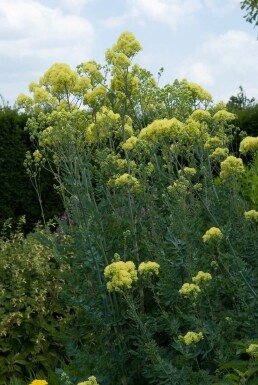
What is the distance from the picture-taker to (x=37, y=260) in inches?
236

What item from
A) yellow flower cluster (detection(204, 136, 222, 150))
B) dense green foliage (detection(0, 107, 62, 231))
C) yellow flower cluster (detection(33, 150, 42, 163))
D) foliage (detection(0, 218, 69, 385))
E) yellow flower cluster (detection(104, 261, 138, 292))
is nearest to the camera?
yellow flower cluster (detection(104, 261, 138, 292))

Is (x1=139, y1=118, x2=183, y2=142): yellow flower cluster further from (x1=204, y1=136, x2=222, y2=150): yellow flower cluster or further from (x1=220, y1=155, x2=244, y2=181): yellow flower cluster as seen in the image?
(x1=204, y1=136, x2=222, y2=150): yellow flower cluster

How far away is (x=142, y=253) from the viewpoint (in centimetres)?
452

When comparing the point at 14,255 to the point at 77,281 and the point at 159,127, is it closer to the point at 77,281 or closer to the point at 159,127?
the point at 77,281

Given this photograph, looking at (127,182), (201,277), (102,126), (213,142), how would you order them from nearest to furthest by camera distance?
(201,277) < (127,182) < (102,126) < (213,142)

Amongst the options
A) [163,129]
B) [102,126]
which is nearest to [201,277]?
[163,129]

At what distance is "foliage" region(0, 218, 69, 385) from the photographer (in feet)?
18.4

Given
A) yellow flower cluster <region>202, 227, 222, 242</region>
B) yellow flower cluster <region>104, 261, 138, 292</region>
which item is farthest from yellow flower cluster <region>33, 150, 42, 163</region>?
yellow flower cluster <region>104, 261, 138, 292</region>

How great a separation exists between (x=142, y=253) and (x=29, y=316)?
157 centimetres

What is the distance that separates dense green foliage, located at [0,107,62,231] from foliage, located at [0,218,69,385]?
513 cm

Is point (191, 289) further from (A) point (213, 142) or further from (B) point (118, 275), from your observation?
(A) point (213, 142)

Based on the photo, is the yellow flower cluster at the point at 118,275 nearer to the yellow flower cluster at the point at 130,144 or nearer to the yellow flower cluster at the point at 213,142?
the yellow flower cluster at the point at 130,144

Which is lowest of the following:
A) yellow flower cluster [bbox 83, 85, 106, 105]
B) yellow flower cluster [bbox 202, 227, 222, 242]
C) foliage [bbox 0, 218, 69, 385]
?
foliage [bbox 0, 218, 69, 385]

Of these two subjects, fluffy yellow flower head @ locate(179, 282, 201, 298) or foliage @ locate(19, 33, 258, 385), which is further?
foliage @ locate(19, 33, 258, 385)
